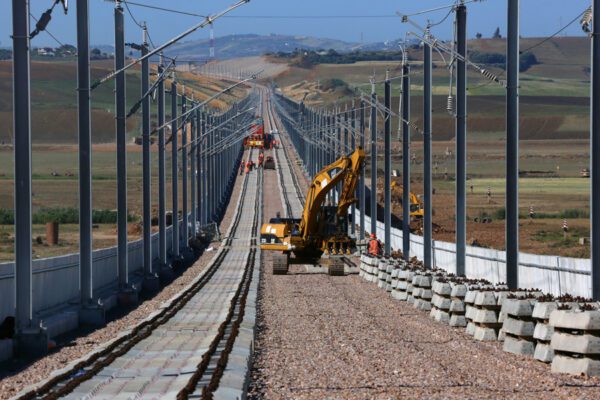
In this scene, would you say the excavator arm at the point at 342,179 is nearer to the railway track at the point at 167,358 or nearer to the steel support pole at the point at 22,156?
the railway track at the point at 167,358

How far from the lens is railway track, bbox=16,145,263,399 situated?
18.3m

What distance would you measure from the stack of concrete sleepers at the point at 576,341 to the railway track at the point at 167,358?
15.0ft

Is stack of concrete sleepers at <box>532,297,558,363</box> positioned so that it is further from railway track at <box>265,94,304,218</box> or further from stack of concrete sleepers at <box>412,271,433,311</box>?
railway track at <box>265,94,304,218</box>

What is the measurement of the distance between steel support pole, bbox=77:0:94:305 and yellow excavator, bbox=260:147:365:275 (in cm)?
2422

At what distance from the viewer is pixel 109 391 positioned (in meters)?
18.3

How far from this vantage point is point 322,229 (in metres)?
62.7

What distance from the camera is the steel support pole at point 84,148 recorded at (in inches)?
1421

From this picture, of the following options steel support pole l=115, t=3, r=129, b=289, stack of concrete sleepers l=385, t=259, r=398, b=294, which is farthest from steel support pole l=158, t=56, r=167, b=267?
steel support pole l=115, t=3, r=129, b=289

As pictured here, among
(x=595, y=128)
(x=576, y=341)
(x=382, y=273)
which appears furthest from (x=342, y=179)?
(x=576, y=341)

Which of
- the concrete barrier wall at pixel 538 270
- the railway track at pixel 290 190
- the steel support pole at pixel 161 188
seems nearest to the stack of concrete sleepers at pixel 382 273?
the concrete barrier wall at pixel 538 270

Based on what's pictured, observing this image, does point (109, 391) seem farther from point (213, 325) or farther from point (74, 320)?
point (74, 320)

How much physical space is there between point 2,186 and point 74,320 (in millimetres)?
118253

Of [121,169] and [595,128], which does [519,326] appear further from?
[121,169]

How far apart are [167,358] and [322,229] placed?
39.7m
